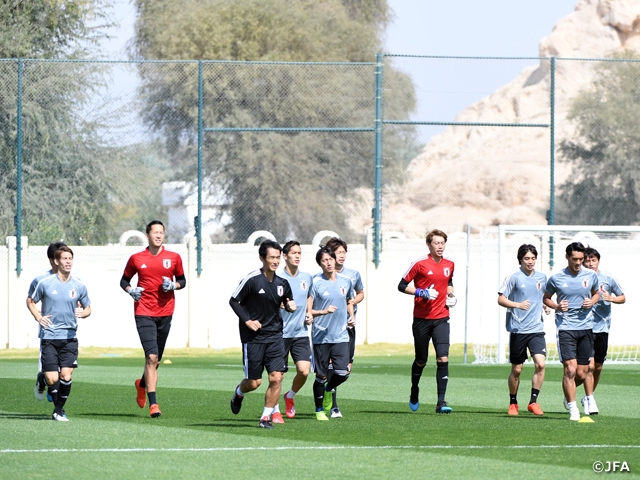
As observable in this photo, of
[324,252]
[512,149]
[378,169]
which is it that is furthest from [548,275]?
[512,149]

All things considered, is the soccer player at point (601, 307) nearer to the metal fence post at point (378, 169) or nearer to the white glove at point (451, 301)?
the white glove at point (451, 301)

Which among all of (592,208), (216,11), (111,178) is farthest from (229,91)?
(216,11)

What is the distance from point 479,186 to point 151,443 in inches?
2179

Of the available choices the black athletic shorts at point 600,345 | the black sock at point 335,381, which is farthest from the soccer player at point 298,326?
the black athletic shorts at point 600,345

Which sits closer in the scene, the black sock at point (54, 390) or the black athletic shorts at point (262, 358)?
the black athletic shorts at point (262, 358)

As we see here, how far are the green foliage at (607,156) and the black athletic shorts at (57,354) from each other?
70.1 feet

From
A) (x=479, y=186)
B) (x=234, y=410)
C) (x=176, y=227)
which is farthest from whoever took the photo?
(x=479, y=186)

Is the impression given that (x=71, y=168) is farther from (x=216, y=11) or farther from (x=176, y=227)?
(x=216, y=11)

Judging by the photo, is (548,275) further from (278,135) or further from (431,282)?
(431,282)

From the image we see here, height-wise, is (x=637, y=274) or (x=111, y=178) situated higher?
(x=111, y=178)

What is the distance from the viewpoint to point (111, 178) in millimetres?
29891

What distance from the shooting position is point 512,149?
57.3 meters

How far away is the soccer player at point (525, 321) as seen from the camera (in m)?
13.9

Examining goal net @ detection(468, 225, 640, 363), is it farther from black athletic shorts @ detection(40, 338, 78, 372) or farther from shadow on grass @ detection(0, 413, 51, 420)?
black athletic shorts @ detection(40, 338, 78, 372)
